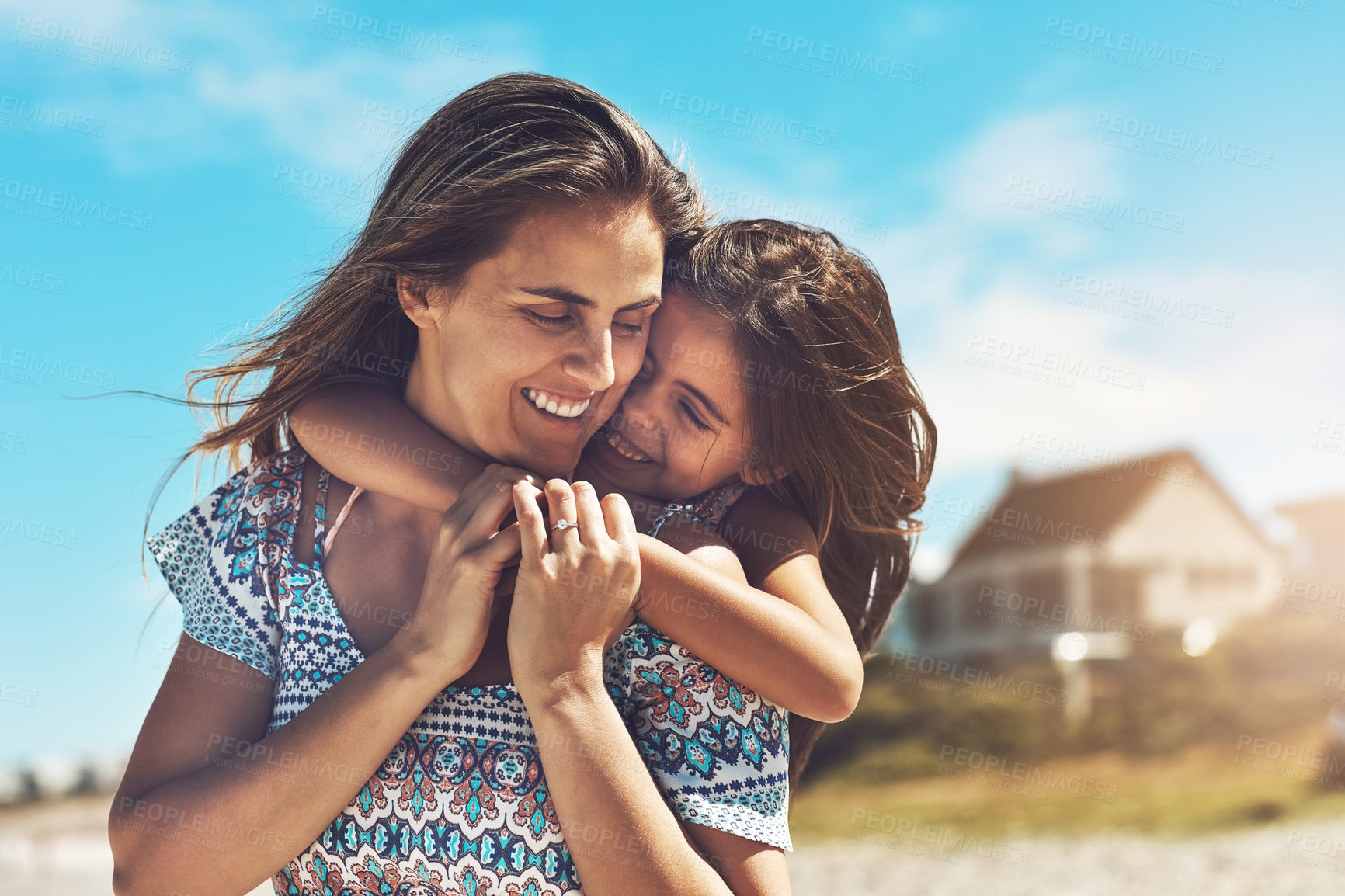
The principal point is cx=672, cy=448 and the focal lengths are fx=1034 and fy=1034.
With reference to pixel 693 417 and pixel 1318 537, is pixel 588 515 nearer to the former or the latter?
pixel 693 417

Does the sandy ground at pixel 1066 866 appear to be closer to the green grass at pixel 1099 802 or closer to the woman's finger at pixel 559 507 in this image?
the green grass at pixel 1099 802

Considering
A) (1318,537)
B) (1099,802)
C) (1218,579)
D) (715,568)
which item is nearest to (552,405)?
(715,568)

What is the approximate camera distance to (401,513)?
2.34 m

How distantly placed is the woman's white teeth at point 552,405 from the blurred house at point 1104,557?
24.7 metres

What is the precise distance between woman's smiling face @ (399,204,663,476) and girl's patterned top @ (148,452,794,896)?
1.58 feet

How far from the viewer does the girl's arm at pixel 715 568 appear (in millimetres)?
1999

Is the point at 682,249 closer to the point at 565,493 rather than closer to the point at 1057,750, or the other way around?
the point at 565,493

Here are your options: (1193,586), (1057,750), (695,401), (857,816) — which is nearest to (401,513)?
(695,401)

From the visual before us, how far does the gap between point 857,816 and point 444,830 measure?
50.3ft

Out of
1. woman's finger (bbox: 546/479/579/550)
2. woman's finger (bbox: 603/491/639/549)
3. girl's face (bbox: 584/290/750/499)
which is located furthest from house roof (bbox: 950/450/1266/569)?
woman's finger (bbox: 546/479/579/550)

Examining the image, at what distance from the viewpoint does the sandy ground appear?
13.5 metres

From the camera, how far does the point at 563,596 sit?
1.88m

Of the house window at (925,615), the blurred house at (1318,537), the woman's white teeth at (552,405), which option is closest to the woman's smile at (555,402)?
the woman's white teeth at (552,405)

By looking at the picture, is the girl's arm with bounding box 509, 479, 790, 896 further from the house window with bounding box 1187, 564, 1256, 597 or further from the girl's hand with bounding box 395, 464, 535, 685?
the house window with bounding box 1187, 564, 1256, 597
